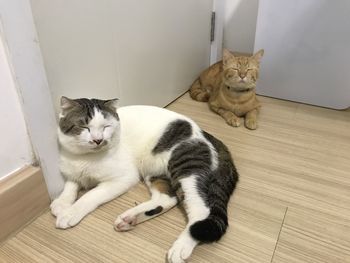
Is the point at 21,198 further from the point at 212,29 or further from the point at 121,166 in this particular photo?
the point at 212,29

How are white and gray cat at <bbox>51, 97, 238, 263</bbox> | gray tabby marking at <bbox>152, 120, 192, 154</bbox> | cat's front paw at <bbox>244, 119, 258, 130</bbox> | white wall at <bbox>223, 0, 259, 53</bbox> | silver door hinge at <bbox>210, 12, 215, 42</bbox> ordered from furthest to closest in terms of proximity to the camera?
1. white wall at <bbox>223, 0, 259, 53</bbox>
2. silver door hinge at <bbox>210, 12, 215, 42</bbox>
3. cat's front paw at <bbox>244, 119, 258, 130</bbox>
4. gray tabby marking at <bbox>152, 120, 192, 154</bbox>
5. white and gray cat at <bbox>51, 97, 238, 263</bbox>

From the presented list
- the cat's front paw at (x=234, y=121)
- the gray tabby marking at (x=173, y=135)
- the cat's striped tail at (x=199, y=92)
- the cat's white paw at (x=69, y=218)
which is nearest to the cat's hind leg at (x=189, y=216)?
the gray tabby marking at (x=173, y=135)

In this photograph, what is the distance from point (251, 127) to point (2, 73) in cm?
97

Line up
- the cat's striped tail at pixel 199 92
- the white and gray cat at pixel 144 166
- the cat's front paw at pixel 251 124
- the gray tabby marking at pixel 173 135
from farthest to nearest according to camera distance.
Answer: the cat's striped tail at pixel 199 92 < the cat's front paw at pixel 251 124 < the gray tabby marking at pixel 173 135 < the white and gray cat at pixel 144 166

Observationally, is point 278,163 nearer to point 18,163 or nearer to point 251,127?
point 251,127

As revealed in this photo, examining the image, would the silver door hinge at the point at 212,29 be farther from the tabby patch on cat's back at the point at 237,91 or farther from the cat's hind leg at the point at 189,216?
the cat's hind leg at the point at 189,216

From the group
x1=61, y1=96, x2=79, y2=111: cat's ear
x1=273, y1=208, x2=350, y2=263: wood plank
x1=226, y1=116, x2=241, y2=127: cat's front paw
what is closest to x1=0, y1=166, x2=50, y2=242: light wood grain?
x1=61, y1=96, x2=79, y2=111: cat's ear

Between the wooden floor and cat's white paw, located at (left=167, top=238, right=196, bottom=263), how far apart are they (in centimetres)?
3

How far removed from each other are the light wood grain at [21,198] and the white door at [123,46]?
248 millimetres

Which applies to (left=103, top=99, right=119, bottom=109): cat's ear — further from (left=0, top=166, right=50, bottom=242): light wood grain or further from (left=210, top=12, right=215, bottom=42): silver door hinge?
(left=210, top=12, right=215, bottom=42): silver door hinge

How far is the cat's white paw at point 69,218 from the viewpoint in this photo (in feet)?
2.63

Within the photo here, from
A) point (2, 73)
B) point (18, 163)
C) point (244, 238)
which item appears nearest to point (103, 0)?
point (2, 73)

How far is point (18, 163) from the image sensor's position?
2.63 feet

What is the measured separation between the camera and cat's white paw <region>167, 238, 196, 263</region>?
696 millimetres
